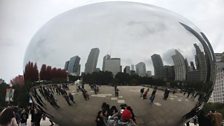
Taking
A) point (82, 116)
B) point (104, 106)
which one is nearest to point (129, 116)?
point (104, 106)

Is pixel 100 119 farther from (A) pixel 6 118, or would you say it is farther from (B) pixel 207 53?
(A) pixel 6 118

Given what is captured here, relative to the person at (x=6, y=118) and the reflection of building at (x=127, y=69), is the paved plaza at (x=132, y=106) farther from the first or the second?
the person at (x=6, y=118)

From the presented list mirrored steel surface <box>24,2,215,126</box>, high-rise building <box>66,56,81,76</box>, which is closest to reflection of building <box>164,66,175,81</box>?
mirrored steel surface <box>24,2,215,126</box>

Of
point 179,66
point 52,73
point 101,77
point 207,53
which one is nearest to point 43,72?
point 52,73

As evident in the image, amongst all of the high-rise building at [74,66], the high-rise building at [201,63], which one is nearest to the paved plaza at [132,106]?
the high-rise building at [74,66]

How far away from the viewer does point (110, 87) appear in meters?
9.63

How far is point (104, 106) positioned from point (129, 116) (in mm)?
732

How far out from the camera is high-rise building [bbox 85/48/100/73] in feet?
31.6

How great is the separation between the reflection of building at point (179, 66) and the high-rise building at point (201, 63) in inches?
21.9

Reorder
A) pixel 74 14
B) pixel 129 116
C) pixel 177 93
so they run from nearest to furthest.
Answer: pixel 129 116, pixel 177 93, pixel 74 14

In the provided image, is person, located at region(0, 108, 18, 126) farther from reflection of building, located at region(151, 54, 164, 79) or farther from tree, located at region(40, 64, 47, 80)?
reflection of building, located at region(151, 54, 164, 79)

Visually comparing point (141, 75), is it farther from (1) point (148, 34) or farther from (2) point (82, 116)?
(2) point (82, 116)

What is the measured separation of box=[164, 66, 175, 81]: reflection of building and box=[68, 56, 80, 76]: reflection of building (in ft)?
6.74

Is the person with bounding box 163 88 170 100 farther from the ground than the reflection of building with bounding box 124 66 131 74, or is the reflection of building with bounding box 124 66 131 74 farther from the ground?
the reflection of building with bounding box 124 66 131 74
